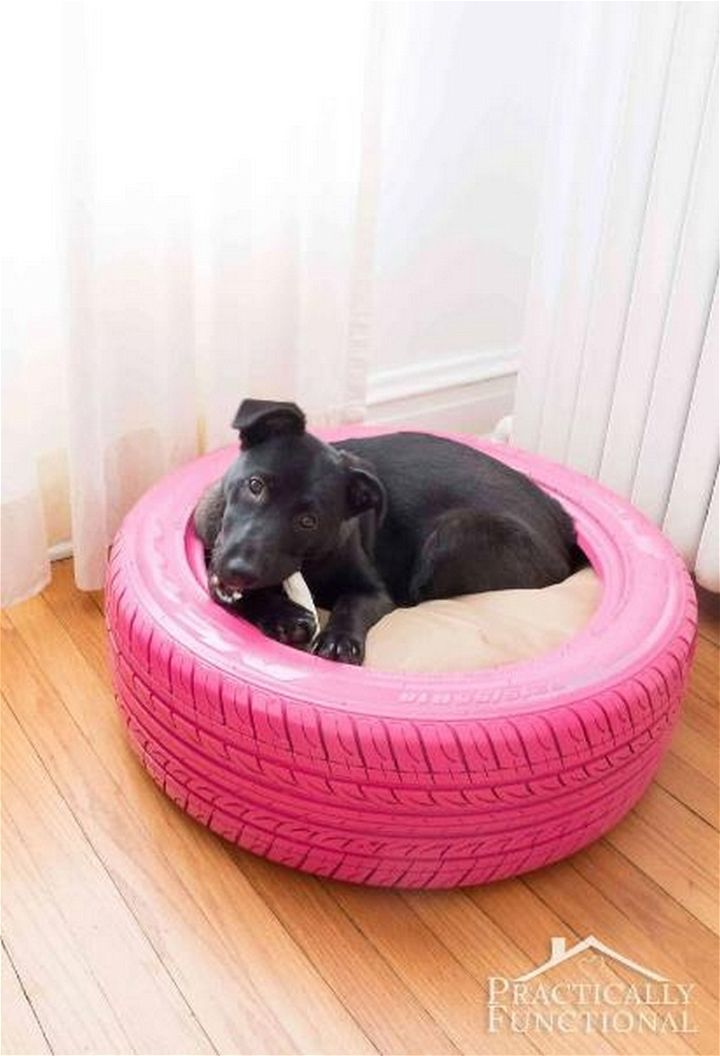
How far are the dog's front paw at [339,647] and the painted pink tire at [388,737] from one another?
0.07m

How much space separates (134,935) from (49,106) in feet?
4.37

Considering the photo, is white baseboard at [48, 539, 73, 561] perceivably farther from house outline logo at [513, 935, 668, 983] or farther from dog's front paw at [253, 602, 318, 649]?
house outline logo at [513, 935, 668, 983]

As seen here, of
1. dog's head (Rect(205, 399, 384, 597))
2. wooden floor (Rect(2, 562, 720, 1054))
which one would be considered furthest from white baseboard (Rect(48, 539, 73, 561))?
dog's head (Rect(205, 399, 384, 597))

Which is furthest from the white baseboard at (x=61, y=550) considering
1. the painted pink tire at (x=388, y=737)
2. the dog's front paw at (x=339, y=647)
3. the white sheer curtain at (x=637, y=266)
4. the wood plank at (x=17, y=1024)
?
the white sheer curtain at (x=637, y=266)

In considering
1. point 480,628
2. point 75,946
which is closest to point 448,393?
point 480,628

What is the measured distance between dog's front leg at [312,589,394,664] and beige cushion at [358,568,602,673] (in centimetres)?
2

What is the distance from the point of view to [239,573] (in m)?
1.56

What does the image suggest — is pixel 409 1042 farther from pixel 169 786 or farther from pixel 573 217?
pixel 573 217

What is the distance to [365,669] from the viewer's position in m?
1.59

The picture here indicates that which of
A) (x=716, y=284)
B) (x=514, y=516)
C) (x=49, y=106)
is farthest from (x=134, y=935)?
(x=716, y=284)

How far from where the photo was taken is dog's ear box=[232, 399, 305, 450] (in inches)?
63.9

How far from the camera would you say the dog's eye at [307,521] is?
1.62 meters

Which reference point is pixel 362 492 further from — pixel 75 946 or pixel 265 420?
pixel 75 946

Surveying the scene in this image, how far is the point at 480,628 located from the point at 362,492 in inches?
12.0
